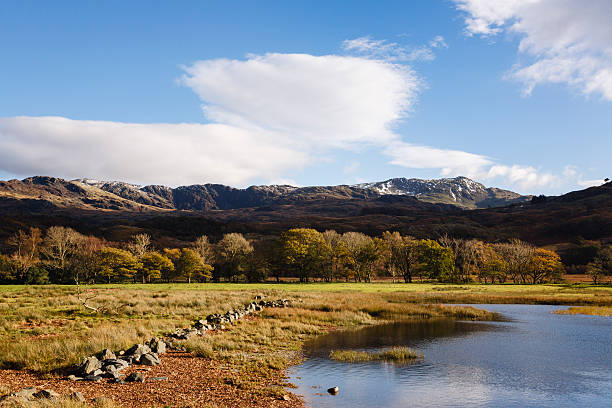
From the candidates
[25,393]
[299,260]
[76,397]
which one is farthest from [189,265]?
[76,397]

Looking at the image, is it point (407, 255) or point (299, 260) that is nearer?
point (299, 260)

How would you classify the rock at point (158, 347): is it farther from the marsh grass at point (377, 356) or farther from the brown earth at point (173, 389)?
the marsh grass at point (377, 356)

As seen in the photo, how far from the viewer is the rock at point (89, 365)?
19.3 m

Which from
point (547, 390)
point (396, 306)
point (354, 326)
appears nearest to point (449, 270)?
point (396, 306)

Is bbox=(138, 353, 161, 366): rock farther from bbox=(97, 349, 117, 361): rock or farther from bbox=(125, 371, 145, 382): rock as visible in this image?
bbox=(125, 371, 145, 382): rock

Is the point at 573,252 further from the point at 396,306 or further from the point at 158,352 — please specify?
the point at 158,352

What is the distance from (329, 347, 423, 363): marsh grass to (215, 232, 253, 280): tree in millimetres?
83758

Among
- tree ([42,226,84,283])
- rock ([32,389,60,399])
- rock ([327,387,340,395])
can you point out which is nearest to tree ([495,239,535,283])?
rock ([327,387,340,395])

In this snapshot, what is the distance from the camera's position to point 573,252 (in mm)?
163125

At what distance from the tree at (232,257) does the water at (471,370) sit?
7452 centimetres

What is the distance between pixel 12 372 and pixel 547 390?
2576 cm

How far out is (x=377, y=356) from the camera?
88.9 ft

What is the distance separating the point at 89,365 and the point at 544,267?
112442 mm

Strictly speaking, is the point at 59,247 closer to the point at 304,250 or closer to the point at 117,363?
the point at 304,250
